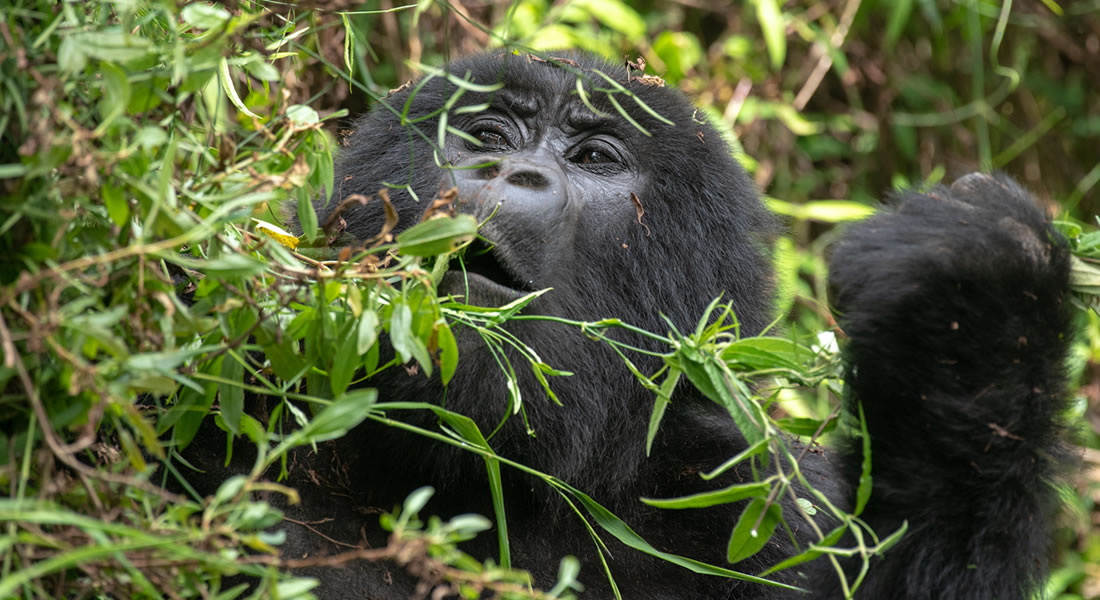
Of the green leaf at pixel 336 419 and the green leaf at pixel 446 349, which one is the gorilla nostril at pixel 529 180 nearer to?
the green leaf at pixel 446 349

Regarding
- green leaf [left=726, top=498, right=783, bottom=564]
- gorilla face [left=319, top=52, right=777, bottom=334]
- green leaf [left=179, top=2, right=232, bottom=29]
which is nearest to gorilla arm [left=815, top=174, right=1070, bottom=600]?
green leaf [left=726, top=498, right=783, bottom=564]

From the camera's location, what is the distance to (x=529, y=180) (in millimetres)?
2049

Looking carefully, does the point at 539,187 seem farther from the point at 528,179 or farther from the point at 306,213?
the point at 306,213

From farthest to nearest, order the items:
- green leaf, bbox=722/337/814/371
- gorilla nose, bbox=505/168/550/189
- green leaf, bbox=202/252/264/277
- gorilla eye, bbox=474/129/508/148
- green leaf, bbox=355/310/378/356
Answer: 1. gorilla eye, bbox=474/129/508/148
2. gorilla nose, bbox=505/168/550/189
3. green leaf, bbox=722/337/814/371
4. green leaf, bbox=355/310/378/356
5. green leaf, bbox=202/252/264/277

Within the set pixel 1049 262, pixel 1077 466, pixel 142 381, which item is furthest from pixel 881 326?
pixel 142 381

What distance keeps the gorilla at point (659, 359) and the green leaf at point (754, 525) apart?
2.1 inches

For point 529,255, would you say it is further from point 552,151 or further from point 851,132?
point 851,132

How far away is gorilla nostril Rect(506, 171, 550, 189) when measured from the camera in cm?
203

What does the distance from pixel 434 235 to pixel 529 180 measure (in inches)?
27.8

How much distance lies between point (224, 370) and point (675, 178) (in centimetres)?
114

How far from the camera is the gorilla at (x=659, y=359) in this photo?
5.70 ft

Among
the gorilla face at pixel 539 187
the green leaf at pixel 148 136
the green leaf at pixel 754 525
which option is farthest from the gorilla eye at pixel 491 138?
the green leaf at pixel 148 136

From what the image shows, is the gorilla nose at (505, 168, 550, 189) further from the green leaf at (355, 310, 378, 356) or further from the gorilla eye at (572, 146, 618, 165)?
the green leaf at (355, 310, 378, 356)

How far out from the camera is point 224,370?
1453mm
